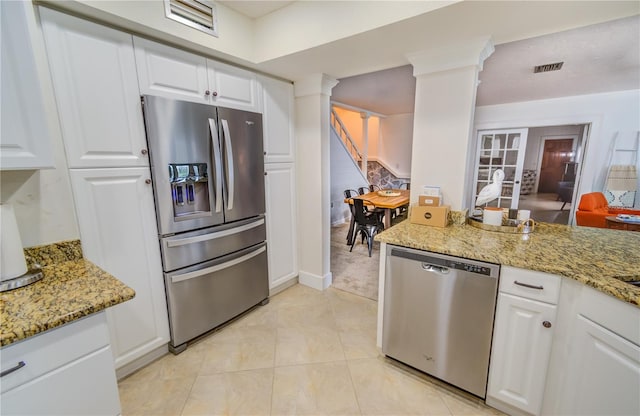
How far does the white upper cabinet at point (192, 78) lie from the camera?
5.26 feet

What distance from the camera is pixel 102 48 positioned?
1.42 metres

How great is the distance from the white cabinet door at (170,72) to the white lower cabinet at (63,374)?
137 centimetres

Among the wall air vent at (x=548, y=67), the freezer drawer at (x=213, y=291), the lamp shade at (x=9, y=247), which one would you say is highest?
the wall air vent at (x=548, y=67)

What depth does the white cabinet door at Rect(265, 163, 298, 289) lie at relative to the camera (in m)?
2.49

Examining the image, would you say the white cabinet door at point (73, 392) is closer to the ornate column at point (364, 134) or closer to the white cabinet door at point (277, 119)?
the white cabinet door at point (277, 119)

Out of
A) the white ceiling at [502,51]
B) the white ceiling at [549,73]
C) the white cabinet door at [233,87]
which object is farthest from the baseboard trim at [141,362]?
the white ceiling at [549,73]

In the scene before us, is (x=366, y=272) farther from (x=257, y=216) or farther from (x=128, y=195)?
(x=128, y=195)

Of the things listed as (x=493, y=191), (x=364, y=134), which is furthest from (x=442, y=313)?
(x=364, y=134)

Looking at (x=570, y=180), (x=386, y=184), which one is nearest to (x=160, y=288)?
(x=386, y=184)

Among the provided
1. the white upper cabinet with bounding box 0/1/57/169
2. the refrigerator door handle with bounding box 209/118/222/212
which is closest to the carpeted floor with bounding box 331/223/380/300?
the refrigerator door handle with bounding box 209/118/222/212

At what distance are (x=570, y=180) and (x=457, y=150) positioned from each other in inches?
351

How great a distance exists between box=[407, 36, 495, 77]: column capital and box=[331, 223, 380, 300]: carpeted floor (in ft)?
Answer: 6.91

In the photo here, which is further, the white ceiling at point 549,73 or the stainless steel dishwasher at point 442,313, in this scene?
the white ceiling at point 549,73

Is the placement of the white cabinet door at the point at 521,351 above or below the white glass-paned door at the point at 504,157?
below
